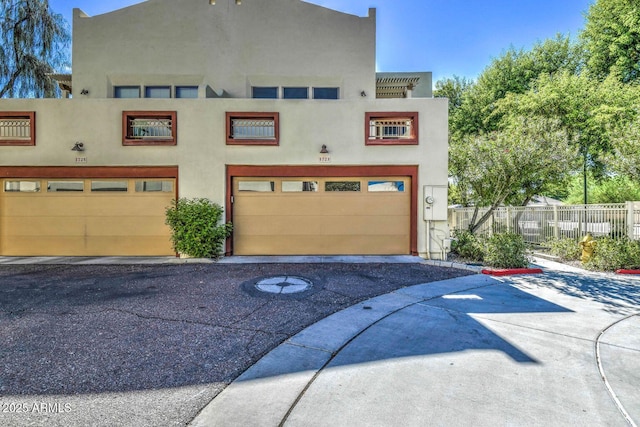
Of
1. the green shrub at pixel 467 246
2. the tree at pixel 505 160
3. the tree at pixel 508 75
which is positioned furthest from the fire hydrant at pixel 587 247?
the tree at pixel 508 75

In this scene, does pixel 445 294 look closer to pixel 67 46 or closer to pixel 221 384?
pixel 221 384

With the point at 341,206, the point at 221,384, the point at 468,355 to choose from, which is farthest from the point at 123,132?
the point at 468,355

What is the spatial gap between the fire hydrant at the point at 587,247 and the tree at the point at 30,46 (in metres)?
21.2

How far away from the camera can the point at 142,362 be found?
11.5 feet

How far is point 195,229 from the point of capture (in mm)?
9516

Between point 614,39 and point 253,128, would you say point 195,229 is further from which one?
point 614,39

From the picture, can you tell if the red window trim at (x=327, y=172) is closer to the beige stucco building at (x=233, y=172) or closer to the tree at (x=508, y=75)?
the beige stucco building at (x=233, y=172)

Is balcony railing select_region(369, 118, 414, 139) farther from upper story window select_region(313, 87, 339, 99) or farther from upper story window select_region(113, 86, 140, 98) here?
upper story window select_region(113, 86, 140, 98)

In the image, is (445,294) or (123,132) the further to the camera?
(123,132)

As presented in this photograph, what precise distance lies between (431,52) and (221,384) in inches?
674

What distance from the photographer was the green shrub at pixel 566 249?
9953 mm

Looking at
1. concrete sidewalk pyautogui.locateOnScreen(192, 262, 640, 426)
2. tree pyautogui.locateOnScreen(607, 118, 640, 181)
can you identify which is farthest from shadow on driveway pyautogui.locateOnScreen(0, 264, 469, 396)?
tree pyautogui.locateOnScreen(607, 118, 640, 181)

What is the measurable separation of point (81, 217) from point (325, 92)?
9.21 meters

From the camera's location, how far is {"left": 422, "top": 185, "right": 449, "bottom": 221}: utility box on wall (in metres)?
9.99
